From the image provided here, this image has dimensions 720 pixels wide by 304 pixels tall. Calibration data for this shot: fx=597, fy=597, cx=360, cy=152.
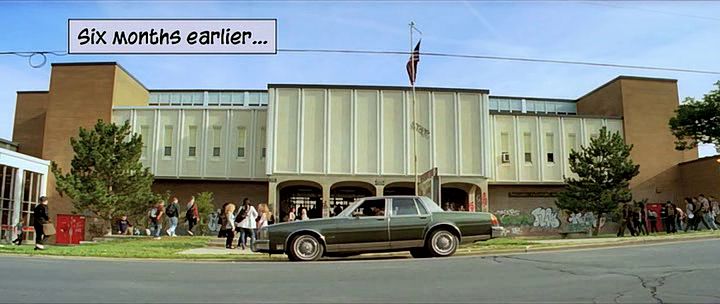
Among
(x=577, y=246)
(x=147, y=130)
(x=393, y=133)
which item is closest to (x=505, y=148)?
(x=393, y=133)

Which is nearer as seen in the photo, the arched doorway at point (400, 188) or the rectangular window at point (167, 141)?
the arched doorway at point (400, 188)

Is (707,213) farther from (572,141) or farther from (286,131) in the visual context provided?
(286,131)

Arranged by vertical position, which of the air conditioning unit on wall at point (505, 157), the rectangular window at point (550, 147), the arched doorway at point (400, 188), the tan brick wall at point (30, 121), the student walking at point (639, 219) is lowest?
the student walking at point (639, 219)

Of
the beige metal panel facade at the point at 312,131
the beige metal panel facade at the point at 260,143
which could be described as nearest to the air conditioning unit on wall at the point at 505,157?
the beige metal panel facade at the point at 312,131

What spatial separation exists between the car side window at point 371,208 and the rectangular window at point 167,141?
22626mm

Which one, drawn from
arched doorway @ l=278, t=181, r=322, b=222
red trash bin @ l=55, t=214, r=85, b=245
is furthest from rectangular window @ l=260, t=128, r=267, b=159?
red trash bin @ l=55, t=214, r=85, b=245

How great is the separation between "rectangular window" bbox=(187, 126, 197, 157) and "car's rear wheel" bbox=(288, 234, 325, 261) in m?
22.0

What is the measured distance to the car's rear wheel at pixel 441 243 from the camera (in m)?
13.7

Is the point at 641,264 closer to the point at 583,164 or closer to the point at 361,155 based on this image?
the point at 583,164

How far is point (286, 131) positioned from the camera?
31.7 meters

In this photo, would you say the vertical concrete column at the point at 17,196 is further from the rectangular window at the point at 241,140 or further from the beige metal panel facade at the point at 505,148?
the beige metal panel facade at the point at 505,148

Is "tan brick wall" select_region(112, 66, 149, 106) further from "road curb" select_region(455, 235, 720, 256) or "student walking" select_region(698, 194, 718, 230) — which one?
"student walking" select_region(698, 194, 718, 230)

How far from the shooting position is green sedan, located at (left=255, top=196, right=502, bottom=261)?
13328 mm

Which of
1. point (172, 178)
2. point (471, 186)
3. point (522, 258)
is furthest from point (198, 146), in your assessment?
point (522, 258)
